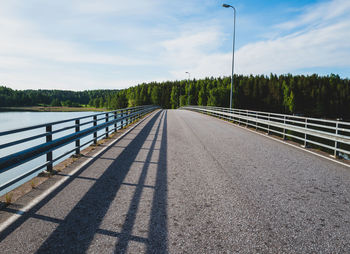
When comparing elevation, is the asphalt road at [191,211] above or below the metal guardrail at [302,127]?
below

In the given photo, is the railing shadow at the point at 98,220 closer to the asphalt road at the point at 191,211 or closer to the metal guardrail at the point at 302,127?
the asphalt road at the point at 191,211

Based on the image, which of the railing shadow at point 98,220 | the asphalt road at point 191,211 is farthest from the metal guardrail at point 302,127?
the railing shadow at point 98,220

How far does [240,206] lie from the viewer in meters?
4.01

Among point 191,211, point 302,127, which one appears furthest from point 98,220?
point 302,127

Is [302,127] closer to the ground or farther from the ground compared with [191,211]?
farther from the ground

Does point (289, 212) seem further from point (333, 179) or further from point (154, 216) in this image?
point (333, 179)

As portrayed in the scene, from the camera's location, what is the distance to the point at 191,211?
3.81m

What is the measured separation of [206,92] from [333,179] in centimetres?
11754

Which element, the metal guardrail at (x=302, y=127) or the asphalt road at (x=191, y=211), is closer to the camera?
the asphalt road at (x=191, y=211)

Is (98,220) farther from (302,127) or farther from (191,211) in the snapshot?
(302,127)

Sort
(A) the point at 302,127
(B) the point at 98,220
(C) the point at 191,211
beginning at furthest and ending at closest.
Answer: (A) the point at 302,127, (C) the point at 191,211, (B) the point at 98,220

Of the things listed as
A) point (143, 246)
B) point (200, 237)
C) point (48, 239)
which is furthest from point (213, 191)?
point (48, 239)

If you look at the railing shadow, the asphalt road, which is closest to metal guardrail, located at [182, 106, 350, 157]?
the asphalt road

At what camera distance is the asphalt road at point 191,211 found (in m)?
2.92
